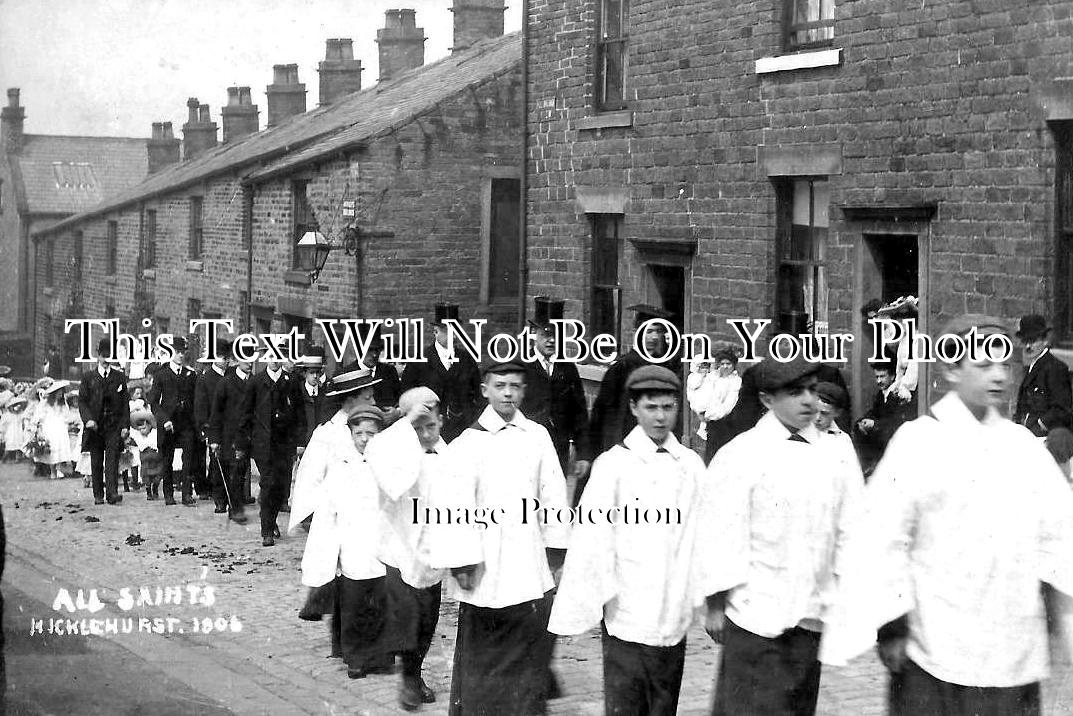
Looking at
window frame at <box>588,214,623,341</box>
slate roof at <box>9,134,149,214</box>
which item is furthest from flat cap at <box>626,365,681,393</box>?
slate roof at <box>9,134,149,214</box>

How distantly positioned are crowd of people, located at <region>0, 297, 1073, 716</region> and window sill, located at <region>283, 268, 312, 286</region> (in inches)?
400

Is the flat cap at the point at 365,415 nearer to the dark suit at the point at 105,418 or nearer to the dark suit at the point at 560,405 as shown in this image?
the dark suit at the point at 560,405

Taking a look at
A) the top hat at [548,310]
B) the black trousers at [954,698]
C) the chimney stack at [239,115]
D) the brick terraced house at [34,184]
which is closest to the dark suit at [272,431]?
the top hat at [548,310]

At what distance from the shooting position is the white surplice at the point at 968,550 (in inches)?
171

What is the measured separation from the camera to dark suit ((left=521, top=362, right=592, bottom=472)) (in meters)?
10.3

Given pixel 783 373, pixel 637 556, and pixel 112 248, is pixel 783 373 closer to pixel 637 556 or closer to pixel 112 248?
pixel 637 556

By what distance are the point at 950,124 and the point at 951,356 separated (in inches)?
221

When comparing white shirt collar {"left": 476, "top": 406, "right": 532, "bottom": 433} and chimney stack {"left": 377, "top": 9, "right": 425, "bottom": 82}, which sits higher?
chimney stack {"left": 377, "top": 9, "right": 425, "bottom": 82}

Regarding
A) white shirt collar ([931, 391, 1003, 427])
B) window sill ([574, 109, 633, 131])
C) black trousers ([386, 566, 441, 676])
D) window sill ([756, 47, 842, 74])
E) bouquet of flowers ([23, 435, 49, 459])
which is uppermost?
window sill ([756, 47, 842, 74])

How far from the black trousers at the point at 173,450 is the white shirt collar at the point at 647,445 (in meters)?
10.00

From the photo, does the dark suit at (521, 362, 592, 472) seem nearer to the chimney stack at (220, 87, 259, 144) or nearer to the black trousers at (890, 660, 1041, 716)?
the black trousers at (890, 660, 1041, 716)

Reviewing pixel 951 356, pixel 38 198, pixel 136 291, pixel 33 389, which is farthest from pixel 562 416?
pixel 38 198

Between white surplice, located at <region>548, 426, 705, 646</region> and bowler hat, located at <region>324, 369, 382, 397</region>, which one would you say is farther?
bowler hat, located at <region>324, 369, 382, 397</region>

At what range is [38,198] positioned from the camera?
113 feet
